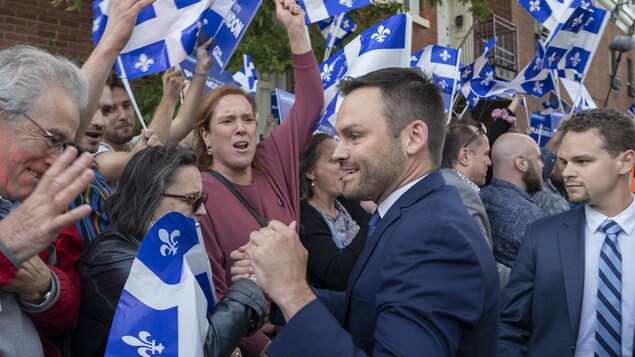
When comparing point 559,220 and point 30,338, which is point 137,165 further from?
point 559,220

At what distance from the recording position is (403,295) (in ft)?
5.70

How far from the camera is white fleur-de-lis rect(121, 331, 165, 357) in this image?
1.88m

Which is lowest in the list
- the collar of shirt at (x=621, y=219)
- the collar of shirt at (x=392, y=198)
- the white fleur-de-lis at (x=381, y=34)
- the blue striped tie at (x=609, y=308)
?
the blue striped tie at (x=609, y=308)

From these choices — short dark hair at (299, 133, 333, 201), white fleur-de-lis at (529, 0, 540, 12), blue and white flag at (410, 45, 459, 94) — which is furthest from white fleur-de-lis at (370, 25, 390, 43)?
white fleur-de-lis at (529, 0, 540, 12)

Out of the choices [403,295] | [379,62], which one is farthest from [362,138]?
[379,62]

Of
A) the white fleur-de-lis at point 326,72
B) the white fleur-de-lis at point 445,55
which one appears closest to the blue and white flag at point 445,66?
the white fleur-de-lis at point 445,55

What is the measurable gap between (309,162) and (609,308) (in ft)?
6.59

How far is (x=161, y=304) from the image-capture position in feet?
6.38

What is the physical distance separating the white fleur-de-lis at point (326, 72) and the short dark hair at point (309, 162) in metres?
0.51

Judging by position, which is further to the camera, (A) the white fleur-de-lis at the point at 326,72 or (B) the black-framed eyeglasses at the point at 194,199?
(A) the white fleur-de-lis at the point at 326,72

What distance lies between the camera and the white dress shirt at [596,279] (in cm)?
279

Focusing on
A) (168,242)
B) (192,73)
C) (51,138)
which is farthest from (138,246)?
(192,73)

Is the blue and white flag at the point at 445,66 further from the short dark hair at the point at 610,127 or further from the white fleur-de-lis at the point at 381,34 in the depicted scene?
the short dark hair at the point at 610,127

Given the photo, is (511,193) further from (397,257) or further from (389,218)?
(397,257)
